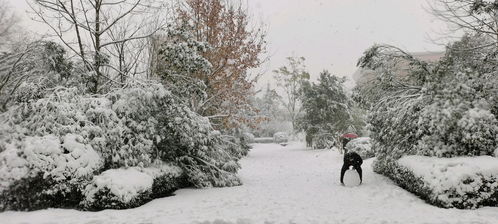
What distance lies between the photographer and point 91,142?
25.7ft

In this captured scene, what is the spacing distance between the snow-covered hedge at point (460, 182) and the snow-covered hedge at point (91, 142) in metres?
5.36

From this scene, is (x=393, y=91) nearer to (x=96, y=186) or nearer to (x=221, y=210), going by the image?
(x=221, y=210)

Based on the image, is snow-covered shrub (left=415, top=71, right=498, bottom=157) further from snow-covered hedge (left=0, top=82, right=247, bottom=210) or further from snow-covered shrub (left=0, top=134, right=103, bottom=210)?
snow-covered shrub (left=0, top=134, right=103, bottom=210)

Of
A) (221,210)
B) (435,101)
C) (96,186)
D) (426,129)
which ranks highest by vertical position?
(435,101)

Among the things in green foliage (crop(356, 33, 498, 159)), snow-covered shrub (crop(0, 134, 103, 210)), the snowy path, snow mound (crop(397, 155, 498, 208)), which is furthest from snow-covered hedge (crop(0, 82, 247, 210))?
snow mound (crop(397, 155, 498, 208))

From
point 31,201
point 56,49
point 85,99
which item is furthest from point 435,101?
point 56,49

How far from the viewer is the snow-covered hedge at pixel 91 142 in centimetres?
686

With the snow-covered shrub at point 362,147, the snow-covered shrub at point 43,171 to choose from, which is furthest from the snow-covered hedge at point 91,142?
the snow-covered shrub at point 362,147

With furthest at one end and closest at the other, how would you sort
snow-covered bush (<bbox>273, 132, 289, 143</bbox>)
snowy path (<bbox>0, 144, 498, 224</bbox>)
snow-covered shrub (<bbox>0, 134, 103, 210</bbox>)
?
snow-covered bush (<bbox>273, 132, 289, 143</bbox>) → snow-covered shrub (<bbox>0, 134, 103, 210</bbox>) → snowy path (<bbox>0, 144, 498, 224</bbox>)

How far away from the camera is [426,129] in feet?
28.7

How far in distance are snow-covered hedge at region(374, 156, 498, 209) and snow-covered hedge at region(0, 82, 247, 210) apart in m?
5.36

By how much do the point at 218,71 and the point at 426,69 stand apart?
8249 millimetres

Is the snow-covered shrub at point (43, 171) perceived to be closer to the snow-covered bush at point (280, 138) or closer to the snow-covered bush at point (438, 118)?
the snow-covered bush at point (438, 118)

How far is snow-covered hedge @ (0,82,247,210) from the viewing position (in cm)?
686
